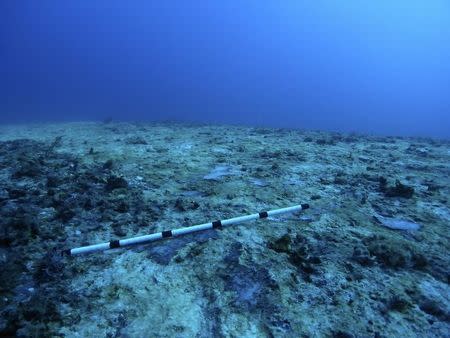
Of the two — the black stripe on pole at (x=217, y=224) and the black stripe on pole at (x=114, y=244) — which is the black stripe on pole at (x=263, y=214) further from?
the black stripe on pole at (x=114, y=244)

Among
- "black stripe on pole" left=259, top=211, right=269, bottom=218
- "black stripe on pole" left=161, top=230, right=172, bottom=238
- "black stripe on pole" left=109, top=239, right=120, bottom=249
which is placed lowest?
"black stripe on pole" left=109, top=239, right=120, bottom=249

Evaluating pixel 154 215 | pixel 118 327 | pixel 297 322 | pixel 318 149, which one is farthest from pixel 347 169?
pixel 118 327

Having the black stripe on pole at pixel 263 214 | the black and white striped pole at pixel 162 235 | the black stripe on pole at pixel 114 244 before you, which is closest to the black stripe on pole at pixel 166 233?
the black and white striped pole at pixel 162 235

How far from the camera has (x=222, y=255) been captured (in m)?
4.12

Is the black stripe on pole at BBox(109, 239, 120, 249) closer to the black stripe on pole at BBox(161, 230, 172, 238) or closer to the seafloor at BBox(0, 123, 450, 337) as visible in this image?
the seafloor at BBox(0, 123, 450, 337)

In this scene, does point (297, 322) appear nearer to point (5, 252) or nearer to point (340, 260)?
point (340, 260)

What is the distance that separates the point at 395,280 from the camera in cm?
375

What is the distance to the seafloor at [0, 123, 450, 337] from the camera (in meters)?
3.12

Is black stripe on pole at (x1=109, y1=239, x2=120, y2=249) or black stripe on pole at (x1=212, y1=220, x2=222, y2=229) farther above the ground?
black stripe on pole at (x1=212, y1=220, x2=222, y2=229)

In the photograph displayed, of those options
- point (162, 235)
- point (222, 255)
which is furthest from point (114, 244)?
point (222, 255)

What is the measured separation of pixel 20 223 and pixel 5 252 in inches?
22.4

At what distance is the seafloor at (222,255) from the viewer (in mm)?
3125

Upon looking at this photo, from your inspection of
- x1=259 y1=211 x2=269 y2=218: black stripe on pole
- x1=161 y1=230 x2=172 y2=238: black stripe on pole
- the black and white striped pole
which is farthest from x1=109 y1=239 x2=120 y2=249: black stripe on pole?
x1=259 y1=211 x2=269 y2=218: black stripe on pole

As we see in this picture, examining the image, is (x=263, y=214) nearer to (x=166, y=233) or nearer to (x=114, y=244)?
(x=166, y=233)
